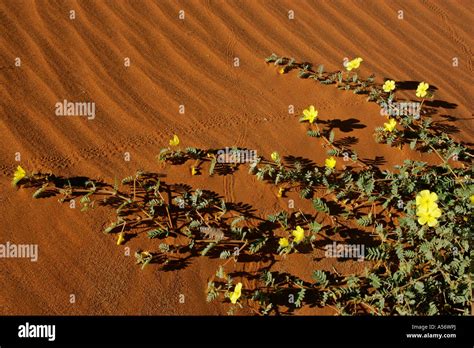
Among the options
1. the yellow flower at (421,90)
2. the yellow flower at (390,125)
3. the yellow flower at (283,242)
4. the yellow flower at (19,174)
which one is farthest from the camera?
the yellow flower at (421,90)

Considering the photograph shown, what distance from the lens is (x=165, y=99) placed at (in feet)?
14.6

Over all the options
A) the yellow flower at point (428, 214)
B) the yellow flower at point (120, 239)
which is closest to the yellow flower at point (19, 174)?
the yellow flower at point (120, 239)

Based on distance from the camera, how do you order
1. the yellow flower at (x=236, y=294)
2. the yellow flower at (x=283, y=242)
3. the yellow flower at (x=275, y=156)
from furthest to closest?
the yellow flower at (x=275, y=156)
the yellow flower at (x=283, y=242)
the yellow flower at (x=236, y=294)

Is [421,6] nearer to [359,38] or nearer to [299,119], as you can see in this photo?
[359,38]

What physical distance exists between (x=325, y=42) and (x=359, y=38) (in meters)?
0.36

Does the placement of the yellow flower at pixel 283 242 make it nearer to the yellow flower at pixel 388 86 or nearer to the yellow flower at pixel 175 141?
the yellow flower at pixel 175 141

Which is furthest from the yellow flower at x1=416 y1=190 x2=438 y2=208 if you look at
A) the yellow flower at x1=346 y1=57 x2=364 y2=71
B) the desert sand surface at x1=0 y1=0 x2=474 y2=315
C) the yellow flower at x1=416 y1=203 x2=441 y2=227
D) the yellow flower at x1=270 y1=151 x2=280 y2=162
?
the yellow flower at x1=346 y1=57 x2=364 y2=71

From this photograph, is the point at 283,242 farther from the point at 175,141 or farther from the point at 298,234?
the point at 175,141

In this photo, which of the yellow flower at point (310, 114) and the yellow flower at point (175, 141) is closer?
the yellow flower at point (175, 141)

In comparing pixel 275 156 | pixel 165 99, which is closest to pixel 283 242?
pixel 275 156

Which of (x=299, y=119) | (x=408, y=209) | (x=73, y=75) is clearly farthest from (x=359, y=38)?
(x=73, y=75)

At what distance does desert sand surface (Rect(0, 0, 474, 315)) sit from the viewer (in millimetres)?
3477

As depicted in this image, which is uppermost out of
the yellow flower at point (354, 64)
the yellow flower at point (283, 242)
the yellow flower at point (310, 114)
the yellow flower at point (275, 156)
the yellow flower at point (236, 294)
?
the yellow flower at point (354, 64)

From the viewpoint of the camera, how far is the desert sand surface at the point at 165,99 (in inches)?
137
